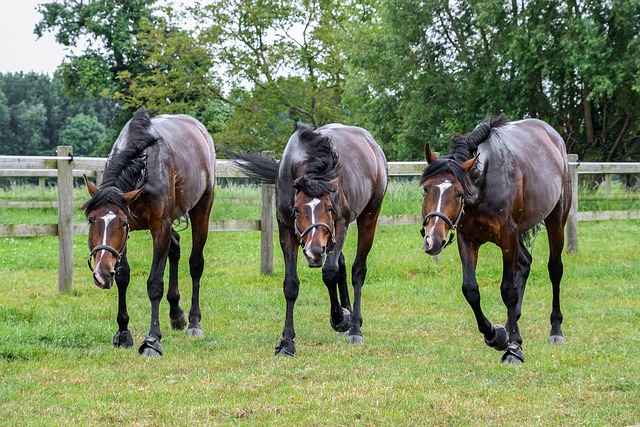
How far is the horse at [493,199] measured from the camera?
6.06m

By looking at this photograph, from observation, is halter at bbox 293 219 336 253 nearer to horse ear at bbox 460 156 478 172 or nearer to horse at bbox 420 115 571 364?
horse at bbox 420 115 571 364

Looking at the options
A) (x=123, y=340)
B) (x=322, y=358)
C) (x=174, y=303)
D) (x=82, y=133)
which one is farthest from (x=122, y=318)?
(x=82, y=133)

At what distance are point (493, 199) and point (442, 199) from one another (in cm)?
65

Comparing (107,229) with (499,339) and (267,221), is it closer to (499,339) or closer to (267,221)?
(499,339)

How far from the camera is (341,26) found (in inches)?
1473

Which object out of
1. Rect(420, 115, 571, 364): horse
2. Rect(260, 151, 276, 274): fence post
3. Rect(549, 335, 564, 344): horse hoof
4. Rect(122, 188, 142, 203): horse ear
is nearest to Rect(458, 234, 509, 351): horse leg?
Rect(420, 115, 571, 364): horse

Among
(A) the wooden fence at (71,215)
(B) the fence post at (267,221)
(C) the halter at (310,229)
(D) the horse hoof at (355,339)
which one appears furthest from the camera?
(B) the fence post at (267,221)

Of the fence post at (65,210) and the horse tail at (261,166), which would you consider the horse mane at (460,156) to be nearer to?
the horse tail at (261,166)

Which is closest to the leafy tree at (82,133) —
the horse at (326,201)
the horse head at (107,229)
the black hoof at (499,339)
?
the horse at (326,201)

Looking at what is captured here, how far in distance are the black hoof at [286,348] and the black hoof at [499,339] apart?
1.57m

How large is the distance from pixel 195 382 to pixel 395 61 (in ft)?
87.9

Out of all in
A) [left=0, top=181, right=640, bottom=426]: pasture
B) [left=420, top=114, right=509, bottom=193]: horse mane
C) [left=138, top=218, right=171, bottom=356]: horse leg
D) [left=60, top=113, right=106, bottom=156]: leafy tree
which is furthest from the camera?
[left=60, top=113, right=106, bottom=156]: leafy tree

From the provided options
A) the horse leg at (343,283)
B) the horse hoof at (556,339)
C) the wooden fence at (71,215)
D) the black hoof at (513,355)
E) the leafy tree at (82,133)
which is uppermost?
the leafy tree at (82,133)

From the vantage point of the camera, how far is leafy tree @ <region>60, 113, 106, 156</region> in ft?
220
